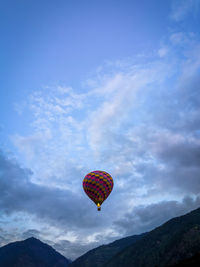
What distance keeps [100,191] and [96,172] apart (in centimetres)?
490

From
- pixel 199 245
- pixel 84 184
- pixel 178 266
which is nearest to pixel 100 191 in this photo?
pixel 84 184

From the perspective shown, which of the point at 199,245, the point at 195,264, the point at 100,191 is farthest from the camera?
the point at 199,245

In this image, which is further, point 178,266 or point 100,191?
point 100,191

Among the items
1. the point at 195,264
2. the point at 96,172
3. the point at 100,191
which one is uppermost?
the point at 96,172

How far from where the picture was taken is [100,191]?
182ft

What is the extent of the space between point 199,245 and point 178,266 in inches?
7827

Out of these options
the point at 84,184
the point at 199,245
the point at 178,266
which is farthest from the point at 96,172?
the point at 199,245

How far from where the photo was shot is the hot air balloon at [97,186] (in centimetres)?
5531

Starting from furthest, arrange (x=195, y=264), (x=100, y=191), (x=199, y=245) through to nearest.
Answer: (x=199, y=245), (x=100, y=191), (x=195, y=264)

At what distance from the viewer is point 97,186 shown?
5547 cm

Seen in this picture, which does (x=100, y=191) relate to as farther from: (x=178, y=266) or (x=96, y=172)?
(x=178, y=266)

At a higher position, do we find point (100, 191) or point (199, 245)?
point (100, 191)

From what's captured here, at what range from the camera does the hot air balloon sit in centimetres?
5531

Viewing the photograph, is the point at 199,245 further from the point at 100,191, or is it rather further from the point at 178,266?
the point at 178,266
